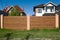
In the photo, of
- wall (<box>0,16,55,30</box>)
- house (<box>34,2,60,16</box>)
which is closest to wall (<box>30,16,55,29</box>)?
wall (<box>0,16,55,30</box>)

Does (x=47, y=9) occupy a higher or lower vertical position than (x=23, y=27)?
higher

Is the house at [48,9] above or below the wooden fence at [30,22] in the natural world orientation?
above

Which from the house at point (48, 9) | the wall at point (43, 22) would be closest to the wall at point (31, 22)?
the wall at point (43, 22)

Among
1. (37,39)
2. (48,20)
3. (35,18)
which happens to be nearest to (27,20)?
(35,18)

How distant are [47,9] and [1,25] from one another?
30.3 m

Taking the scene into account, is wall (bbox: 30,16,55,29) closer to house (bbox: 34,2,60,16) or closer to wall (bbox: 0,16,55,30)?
wall (bbox: 0,16,55,30)

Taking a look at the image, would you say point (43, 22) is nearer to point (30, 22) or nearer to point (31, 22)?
point (31, 22)

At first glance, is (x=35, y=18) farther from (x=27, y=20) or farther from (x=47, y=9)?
(x=47, y=9)

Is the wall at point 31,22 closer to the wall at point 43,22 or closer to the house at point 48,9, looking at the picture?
the wall at point 43,22

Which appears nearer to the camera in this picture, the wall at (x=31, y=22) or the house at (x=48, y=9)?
the wall at (x=31, y=22)

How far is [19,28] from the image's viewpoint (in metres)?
20.3

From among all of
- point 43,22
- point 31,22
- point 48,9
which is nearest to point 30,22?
point 31,22

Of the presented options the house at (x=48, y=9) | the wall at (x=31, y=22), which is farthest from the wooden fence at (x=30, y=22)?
the house at (x=48, y=9)

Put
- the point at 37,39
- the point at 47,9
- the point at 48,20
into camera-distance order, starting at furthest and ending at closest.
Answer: the point at 47,9
the point at 48,20
the point at 37,39
